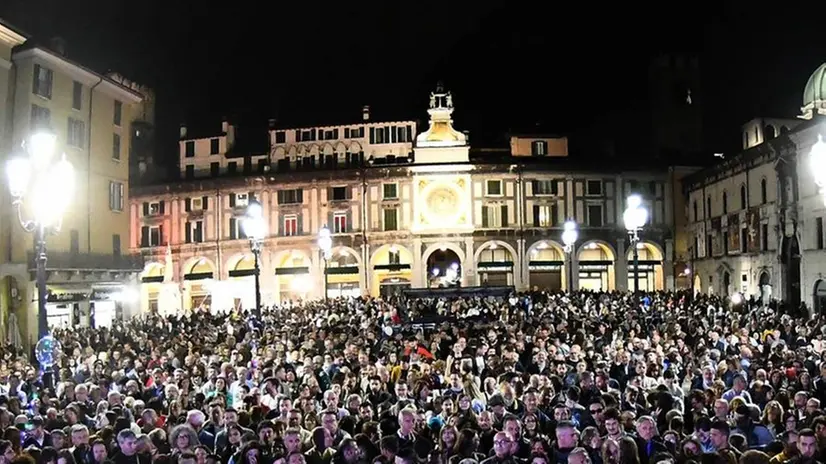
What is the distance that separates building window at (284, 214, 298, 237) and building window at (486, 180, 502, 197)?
50.3 ft

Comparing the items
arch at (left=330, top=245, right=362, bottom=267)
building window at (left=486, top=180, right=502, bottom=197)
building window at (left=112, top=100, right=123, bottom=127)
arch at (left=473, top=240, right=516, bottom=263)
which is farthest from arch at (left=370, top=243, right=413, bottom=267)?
building window at (left=112, top=100, right=123, bottom=127)

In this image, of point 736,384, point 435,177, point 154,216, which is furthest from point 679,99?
point 736,384

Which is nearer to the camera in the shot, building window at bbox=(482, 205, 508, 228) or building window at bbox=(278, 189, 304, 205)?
building window at bbox=(482, 205, 508, 228)

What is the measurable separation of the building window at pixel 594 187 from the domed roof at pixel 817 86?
18.5 metres

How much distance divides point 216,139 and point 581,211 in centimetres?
3049

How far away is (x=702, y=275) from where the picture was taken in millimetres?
61344

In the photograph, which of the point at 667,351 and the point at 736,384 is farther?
the point at 667,351

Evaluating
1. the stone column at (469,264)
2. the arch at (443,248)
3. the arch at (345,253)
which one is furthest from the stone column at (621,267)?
the arch at (345,253)

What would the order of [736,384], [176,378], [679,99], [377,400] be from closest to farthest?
1. [736,384]
2. [377,400]
3. [176,378]
4. [679,99]

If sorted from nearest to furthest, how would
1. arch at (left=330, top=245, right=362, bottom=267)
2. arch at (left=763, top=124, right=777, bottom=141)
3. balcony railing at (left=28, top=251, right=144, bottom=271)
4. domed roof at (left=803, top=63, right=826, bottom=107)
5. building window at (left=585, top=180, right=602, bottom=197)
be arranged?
balcony railing at (left=28, top=251, right=144, bottom=271) → domed roof at (left=803, top=63, right=826, bottom=107) → arch at (left=763, top=124, right=777, bottom=141) → arch at (left=330, top=245, right=362, bottom=267) → building window at (left=585, top=180, right=602, bottom=197)

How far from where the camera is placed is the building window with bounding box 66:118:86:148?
139 ft

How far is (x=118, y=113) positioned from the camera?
4778 cm

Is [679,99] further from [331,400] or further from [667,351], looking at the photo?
[331,400]

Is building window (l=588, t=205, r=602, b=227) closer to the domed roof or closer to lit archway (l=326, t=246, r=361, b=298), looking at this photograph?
lit archway (l=326, t=246, r=361, b=298)
